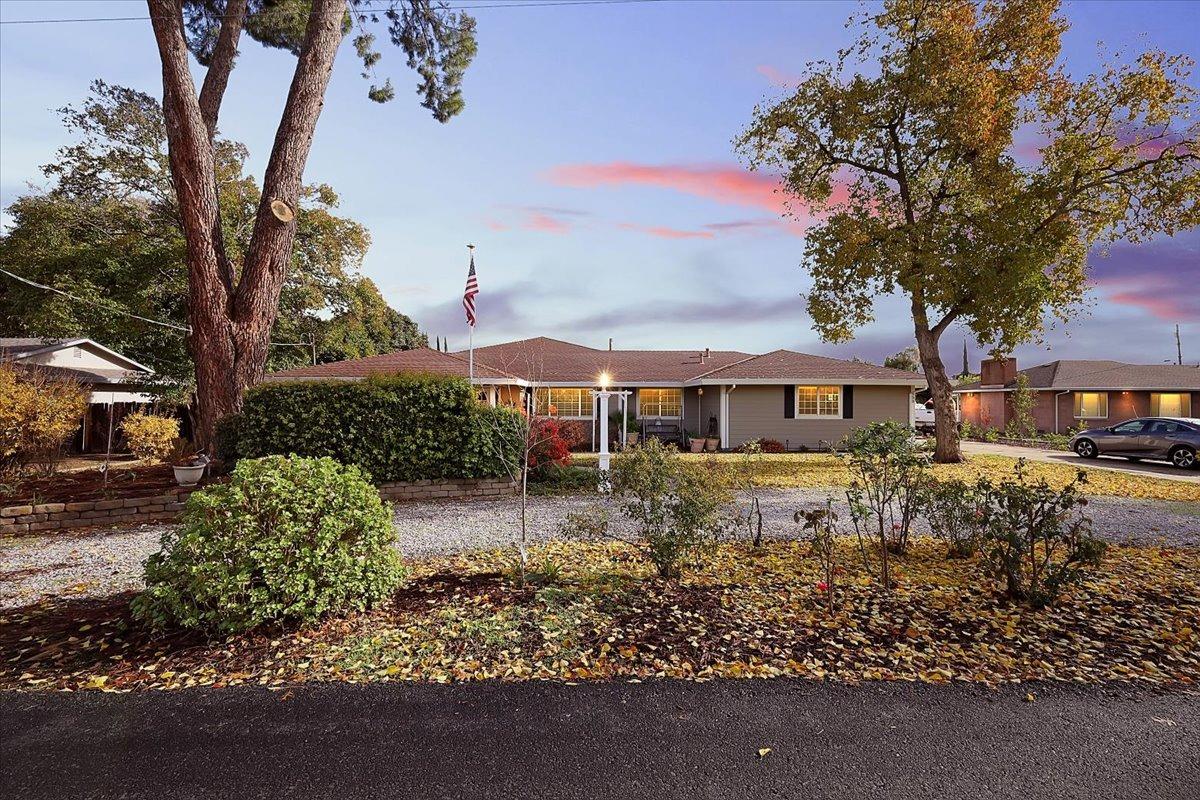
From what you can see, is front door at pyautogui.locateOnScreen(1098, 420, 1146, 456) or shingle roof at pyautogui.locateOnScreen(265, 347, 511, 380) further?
shingle roof at pyautogui.locateOnScreen(265, 347, 511, 380)

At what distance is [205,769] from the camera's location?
254 centimetres

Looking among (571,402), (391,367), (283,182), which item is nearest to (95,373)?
(391,367)

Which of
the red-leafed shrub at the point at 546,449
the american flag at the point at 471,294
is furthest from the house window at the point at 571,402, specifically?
the red-leafed shrub at the point at 546,449

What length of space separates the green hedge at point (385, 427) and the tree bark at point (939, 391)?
12329 mm

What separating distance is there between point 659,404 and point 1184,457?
15.8m

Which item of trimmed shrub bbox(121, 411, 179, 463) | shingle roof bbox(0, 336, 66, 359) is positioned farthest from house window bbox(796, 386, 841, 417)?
shingle roof bbox(0, 336, 66, 359)

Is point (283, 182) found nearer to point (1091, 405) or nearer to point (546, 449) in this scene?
point (546, 449)

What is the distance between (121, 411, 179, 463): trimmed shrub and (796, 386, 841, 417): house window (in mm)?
19013

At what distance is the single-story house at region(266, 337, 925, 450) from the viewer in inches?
771

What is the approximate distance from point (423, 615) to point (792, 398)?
1829 cm

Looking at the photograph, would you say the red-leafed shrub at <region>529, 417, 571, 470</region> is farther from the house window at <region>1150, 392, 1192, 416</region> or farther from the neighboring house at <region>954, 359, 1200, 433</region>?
the house window at <region>1150, 392, 1192, 416</region>

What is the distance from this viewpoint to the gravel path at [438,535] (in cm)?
554

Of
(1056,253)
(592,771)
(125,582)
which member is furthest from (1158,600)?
(1056,253)

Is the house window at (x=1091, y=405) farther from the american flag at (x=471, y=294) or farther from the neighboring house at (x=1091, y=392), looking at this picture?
the american flag at (x=471, y=294)
